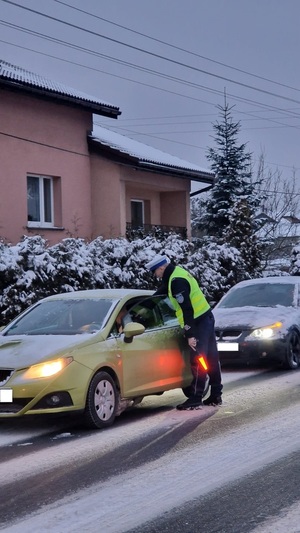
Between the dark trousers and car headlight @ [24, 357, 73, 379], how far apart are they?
75.1 inches

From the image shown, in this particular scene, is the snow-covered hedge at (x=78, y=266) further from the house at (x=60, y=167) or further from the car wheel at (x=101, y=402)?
the car wheel at (x=101, y=402)

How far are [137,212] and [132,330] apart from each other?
18106 mm

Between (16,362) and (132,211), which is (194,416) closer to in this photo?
(16,362)

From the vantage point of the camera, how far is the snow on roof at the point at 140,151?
2277cm

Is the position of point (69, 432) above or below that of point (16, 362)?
below

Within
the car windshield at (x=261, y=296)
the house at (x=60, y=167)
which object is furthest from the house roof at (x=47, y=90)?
the car windshield at (x=261, y=296)

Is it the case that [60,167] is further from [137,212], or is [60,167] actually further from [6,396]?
[6,396]

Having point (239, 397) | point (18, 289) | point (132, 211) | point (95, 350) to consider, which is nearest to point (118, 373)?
point (95, 350)

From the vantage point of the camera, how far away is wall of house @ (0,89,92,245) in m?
19.8

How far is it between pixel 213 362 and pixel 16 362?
2561 millimetres

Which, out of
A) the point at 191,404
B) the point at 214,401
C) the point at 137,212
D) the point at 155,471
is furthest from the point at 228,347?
the point at 137,212

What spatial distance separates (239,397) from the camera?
410 inches

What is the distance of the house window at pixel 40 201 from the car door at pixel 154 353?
11.1m

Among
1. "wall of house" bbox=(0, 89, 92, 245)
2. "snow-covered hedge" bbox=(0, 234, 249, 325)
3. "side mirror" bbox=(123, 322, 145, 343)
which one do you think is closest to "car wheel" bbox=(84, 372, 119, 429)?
"side mirror" bbox=(123, 322, 145, 343)
